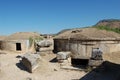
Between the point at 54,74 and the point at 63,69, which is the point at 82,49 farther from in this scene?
the point at 54,74

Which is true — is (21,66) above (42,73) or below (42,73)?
above

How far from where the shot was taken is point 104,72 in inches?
519

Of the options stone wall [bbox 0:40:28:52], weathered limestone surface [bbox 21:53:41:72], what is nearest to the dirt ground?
weathered limestone surface [bbox 21:53:41:72]

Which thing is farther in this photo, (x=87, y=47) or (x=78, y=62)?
(x=78, y=62)

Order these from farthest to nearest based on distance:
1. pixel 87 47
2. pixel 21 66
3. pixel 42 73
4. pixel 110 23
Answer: pixel 110 23 → pixel 87 47 → pixel 21 66 → pixel 42 73

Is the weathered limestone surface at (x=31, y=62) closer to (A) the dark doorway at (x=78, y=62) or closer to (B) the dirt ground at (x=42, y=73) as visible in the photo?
(B) the dirt ground at (x=42, y=73)

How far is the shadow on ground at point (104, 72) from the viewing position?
12.3 m

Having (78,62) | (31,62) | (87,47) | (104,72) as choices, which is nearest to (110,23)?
(87,47)

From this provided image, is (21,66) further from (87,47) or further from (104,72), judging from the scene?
(104,72)

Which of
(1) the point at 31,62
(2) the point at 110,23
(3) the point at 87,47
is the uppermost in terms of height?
(2) the point at 110,23

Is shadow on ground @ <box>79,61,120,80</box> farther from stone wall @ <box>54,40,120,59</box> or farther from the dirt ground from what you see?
stone wall @ <box>54,40,120,59</box>

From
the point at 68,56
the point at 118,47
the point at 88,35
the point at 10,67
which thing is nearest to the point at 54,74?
the point at 68,56

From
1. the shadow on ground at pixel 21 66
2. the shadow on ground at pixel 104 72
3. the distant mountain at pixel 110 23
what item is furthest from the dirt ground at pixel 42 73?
the distant mountain at pixel 110 23

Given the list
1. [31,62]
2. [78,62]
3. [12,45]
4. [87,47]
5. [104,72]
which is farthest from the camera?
[12,45]
